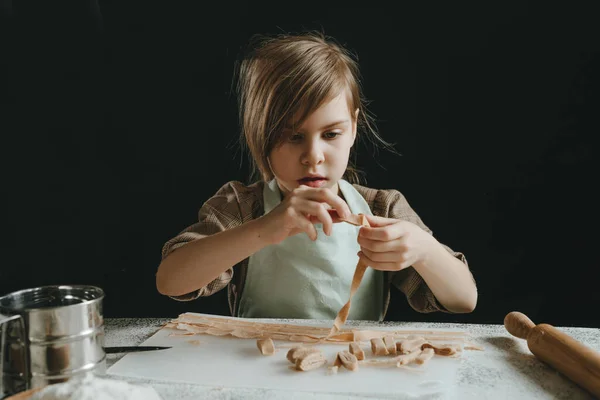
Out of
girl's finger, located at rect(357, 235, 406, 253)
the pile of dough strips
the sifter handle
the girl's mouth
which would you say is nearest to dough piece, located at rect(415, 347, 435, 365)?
the pile of dough strips

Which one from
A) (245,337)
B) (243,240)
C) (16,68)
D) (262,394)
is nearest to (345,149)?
(243,240)

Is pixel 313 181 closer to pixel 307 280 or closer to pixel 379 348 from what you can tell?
pixel 307 280

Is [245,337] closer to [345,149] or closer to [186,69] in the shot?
[345,149]

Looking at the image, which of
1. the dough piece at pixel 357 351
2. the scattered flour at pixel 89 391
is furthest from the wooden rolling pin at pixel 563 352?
the scattered flour at pixel 89 391

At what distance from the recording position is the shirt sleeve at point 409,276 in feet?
4.02

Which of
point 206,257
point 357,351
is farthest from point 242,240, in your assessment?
point 357,351

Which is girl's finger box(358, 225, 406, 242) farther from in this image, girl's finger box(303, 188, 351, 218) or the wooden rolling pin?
the wooden rolling pin

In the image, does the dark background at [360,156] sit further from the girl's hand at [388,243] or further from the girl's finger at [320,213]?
the girl's finger at [320,213]

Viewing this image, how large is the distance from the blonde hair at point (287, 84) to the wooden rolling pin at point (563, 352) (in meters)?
0.60

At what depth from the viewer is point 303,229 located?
103 cm

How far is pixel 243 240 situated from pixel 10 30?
39.5 inches

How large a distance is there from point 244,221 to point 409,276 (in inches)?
17.0

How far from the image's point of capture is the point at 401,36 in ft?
4.87

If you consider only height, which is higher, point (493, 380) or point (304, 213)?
point (304, 213)
